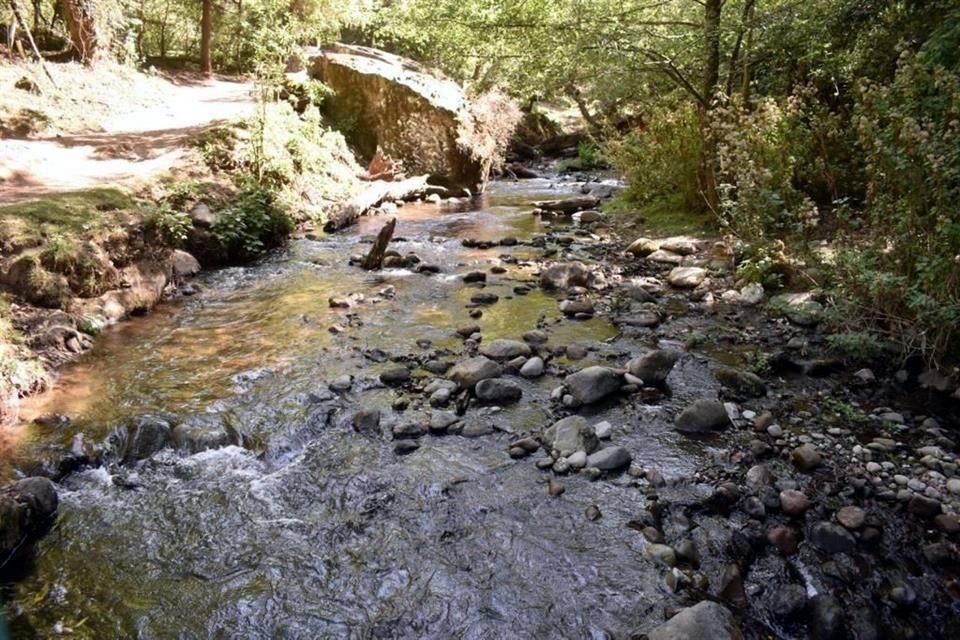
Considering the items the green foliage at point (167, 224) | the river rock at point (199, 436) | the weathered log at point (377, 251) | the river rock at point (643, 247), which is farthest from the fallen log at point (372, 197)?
the river rock at point (199, 436)

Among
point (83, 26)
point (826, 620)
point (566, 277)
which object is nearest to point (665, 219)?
point (566, 277)

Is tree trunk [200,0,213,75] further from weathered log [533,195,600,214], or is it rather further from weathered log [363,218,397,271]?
weathered log [363,218,397,271]

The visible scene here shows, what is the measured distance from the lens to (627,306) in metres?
8.27

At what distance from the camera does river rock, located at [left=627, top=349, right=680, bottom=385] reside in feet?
19.8

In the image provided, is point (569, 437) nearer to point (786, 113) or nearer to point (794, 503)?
point (794, 503)

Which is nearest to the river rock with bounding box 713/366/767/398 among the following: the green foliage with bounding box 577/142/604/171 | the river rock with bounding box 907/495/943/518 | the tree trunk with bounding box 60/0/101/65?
the river rock with bounding box 907/495/943/518

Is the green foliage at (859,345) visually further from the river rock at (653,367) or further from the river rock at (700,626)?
the river rock at (700,626)

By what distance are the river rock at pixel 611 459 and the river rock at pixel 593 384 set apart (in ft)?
2.97

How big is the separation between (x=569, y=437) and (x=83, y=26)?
52.9 feet

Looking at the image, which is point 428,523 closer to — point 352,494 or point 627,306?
point 352,494

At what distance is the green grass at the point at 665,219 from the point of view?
1131 centimetres

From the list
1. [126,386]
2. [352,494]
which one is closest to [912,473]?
[352,494]

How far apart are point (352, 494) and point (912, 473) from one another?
388 centimetres

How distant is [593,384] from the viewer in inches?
229
